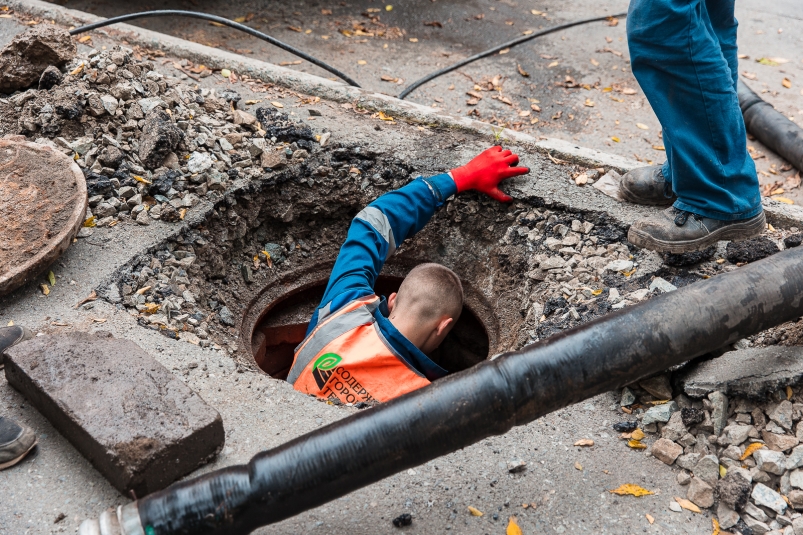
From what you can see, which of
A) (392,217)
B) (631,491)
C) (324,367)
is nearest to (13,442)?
(324,367)

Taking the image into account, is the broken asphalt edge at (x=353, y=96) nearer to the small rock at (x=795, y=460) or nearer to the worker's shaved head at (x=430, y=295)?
the worker's shaved head at (x=430, y=295)

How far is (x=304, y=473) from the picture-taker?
1947 mm

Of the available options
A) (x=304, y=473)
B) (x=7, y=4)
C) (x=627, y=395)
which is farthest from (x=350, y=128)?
(x=7, y=4)

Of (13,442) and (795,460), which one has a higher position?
(795,460)

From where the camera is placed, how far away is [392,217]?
11.5ft

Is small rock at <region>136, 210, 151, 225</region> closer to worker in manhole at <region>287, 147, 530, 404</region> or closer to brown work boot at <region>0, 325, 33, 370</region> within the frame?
brown work boot at <region>0, 325, 33, 370</region>

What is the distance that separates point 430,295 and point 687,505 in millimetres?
1516

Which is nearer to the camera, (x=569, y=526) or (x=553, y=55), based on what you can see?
(x=569, y=526)

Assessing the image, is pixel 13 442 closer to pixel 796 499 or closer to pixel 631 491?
pixel 631 491

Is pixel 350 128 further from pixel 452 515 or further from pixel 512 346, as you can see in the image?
pixel 452 515

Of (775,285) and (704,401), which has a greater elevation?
(775,285)

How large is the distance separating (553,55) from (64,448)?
5010 millimetres

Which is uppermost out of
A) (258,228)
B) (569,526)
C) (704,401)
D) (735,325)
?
(735,325)

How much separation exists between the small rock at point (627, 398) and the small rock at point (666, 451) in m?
0.21
